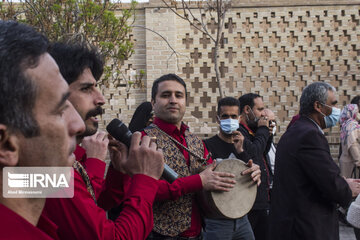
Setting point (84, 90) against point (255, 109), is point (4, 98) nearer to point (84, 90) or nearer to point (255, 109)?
point (84, 90)

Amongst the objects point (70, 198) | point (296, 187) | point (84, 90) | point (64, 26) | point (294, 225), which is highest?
point (64, 26)

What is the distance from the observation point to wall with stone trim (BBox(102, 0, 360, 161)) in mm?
9375

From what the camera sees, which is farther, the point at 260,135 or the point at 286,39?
the point at 286,39

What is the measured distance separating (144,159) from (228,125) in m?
3.16

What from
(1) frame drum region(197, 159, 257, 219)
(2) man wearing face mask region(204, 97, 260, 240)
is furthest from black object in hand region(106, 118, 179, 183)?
(2) man wearing face mask region(204, 97, 260, 240)

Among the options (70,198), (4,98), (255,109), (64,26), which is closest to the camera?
(4,98)

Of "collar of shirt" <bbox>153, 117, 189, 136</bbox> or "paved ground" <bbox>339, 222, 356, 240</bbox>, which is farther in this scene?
"paved ground" <bbox>339, 222, 356, 240</bbox>

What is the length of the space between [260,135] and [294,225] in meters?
1.85

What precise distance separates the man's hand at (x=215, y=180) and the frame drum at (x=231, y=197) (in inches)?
1.9

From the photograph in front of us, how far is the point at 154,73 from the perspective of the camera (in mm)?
9211

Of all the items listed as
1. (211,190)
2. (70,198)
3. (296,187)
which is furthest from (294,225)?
(70,198)

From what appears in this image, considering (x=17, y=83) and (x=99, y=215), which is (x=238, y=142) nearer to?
(x=99, y=215)

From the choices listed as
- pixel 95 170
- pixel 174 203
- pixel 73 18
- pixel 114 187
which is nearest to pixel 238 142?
pixel 174 203

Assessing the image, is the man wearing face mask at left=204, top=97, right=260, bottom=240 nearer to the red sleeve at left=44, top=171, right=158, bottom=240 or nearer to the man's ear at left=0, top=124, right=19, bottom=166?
the red sleeve at left=44, top=171, right=158, bottom=240
